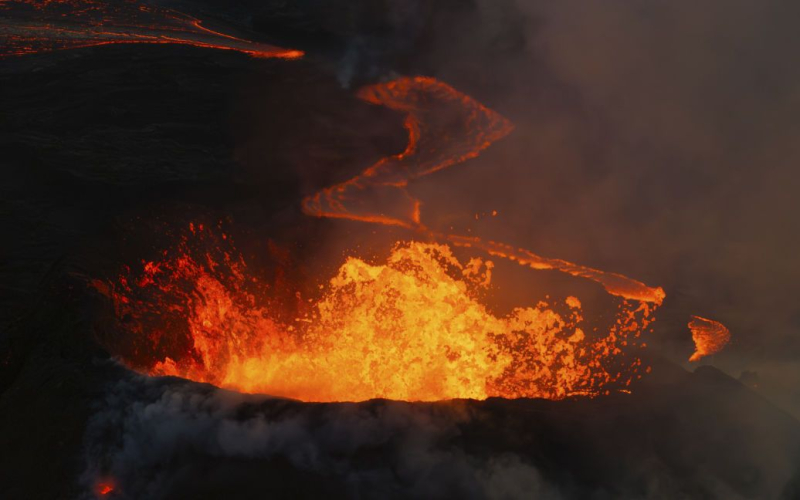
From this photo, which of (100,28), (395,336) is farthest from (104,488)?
(100,28)

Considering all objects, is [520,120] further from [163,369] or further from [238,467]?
[238,467]

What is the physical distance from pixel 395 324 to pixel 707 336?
138 inches

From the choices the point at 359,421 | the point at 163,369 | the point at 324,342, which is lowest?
the point at 324,342

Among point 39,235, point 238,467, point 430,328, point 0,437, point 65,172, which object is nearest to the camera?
point 238,467

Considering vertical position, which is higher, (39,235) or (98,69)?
(98,69)

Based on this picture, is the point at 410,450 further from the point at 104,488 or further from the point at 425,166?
the point at 425,166

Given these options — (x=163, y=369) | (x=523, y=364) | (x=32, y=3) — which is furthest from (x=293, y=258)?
(x=32, y=3)

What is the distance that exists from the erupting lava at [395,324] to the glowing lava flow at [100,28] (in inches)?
121

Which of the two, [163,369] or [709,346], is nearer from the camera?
[163,369]

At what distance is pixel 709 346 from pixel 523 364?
2469 millimetres

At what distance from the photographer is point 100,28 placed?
869 centimetres

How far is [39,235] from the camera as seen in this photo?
549 centimetres

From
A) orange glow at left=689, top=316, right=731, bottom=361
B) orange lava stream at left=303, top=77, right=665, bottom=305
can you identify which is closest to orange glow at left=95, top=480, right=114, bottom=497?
orange lava stream at left=303, top=77, right=665, bottom=305

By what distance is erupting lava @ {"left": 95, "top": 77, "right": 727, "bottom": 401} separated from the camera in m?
5.70
